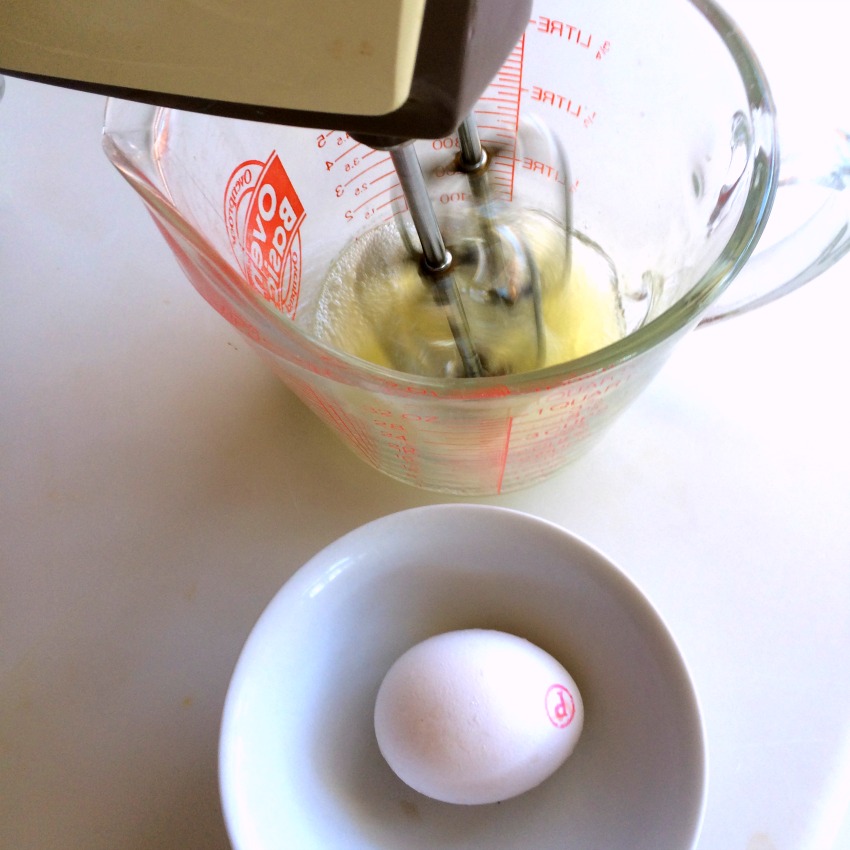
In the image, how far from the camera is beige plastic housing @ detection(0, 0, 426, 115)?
0.20 m

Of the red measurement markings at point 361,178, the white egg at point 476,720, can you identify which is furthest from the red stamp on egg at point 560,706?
the red measurement markings at point 361,178

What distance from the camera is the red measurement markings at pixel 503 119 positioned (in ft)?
1.54

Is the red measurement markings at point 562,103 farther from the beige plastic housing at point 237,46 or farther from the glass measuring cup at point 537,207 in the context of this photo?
the beige plastic housing at point 237,46

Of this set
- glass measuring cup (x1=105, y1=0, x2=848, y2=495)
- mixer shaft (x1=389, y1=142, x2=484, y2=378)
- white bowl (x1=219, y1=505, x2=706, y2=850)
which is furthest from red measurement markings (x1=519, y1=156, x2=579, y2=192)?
white bowl (x1=219, y1=505, x2=706, y2=850)

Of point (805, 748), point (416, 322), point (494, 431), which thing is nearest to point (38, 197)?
point (416, 322)

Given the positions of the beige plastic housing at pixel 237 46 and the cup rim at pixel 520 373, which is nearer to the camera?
the beige plastic housing at pixel 237 46

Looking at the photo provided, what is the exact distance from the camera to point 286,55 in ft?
0.70

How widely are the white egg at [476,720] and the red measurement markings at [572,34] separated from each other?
345 millimetres

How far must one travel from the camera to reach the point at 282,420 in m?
0.53

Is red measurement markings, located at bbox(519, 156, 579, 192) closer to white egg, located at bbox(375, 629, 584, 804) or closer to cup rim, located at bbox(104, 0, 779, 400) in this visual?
cup rim, located at bbox(104, 0, 779, 400)

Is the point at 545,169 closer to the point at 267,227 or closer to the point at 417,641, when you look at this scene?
the point at 267,227

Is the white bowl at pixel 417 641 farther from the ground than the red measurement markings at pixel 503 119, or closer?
closer

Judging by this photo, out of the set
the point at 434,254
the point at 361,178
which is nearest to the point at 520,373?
the point at 434,254

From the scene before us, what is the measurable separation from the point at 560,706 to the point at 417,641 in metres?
0.09
